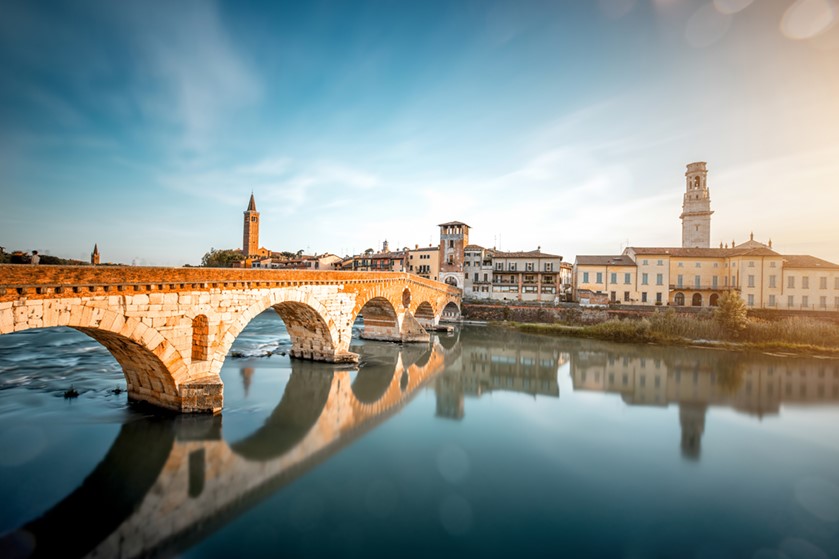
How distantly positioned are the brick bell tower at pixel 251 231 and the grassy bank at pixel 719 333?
213ft

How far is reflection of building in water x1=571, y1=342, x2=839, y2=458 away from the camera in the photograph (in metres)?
15.5

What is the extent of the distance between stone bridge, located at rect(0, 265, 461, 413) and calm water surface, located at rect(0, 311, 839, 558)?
129cm

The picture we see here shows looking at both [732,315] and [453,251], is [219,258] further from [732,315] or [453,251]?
[732,315]

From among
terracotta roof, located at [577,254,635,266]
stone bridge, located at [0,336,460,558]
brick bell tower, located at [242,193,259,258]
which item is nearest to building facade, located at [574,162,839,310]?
terracotta roof, located at [577,254,635,266]

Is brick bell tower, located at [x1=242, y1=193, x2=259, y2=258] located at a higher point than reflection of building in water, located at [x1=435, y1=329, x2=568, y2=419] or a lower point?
higher

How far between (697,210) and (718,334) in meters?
24.2

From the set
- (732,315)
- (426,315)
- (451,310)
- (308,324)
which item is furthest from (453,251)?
(308,324)

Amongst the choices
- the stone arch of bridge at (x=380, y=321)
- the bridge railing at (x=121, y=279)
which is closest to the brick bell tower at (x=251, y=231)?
the stone arch of bridge at (x=380, y=321)

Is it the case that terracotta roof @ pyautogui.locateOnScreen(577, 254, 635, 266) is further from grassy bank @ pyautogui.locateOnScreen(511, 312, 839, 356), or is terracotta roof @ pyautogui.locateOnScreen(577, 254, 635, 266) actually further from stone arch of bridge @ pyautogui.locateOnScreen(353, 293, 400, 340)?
stone arch of bridge @ pyautogui.locateOnScreen(353, 293, 400, 340)

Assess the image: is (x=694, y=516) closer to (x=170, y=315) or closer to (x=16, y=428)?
(x=170, y=315)

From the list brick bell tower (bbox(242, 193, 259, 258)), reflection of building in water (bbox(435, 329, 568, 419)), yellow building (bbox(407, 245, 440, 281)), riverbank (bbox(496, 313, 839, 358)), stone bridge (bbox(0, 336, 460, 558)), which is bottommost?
reflection of building in water (bbox(435, 329, 568, 419))

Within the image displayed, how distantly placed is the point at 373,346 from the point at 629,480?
56.6 ft

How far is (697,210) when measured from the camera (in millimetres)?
45969

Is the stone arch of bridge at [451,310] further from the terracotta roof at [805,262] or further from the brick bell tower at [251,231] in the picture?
the brick bell tower at [251,231]
